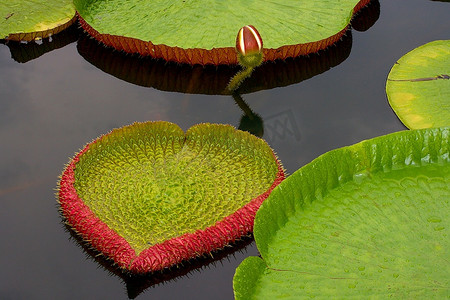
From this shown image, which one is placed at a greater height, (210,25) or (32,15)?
(210,25)

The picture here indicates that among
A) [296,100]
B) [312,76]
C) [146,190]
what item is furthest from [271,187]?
[312,76]

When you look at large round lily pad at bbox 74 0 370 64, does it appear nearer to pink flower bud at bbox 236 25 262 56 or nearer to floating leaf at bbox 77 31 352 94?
floating leaf at bbox 77 31 352 94

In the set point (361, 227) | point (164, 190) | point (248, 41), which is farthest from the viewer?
point (248, 41)

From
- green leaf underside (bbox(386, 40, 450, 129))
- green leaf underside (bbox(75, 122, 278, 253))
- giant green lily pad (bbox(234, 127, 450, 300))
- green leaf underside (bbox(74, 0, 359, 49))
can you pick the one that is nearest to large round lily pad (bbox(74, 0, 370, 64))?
green leaf underside (bbox(74, 0, 359, 49))

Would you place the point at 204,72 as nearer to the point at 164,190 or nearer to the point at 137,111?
the point at 137,111

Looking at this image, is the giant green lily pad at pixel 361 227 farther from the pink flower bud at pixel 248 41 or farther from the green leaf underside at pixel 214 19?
the green leaf underside at pixel 214 19

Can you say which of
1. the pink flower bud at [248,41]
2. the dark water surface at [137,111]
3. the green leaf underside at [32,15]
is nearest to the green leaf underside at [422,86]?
the dark water surface at [137,111]

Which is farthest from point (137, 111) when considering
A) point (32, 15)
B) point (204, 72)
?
point (32, 15)
